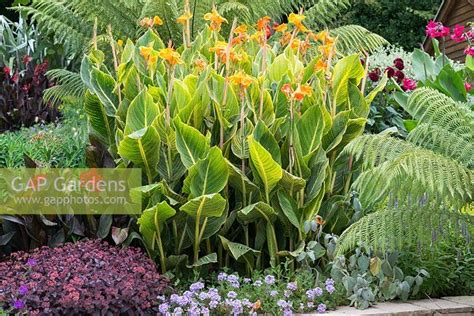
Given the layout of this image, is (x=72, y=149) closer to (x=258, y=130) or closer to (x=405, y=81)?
(x=258, y=130)

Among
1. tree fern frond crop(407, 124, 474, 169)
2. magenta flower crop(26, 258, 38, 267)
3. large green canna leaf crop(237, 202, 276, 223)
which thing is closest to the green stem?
large green canna leaf crop(237, 202, 276, 223)

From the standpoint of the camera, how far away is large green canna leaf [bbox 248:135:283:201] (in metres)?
3.22

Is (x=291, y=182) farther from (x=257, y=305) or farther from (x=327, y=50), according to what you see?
(x=327, y=50)

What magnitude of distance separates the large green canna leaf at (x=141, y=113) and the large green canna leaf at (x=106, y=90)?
386 millimetres

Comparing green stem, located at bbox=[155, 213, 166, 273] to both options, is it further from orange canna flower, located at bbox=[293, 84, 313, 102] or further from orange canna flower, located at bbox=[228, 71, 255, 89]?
orange canna flower, located at bbox=[293, 84, 313, 102]

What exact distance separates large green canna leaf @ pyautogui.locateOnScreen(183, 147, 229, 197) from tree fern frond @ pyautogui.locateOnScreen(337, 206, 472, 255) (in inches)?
25.8

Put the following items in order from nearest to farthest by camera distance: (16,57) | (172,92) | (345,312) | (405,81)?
(345,312) → (172,92) → (405,81) → (16,57)

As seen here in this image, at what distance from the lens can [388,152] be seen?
2764 millimetres

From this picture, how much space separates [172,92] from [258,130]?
1.74 ft

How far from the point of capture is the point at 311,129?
350 centimetres

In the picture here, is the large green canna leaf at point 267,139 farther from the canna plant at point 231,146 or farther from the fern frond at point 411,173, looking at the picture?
the fern frond at point 411,173

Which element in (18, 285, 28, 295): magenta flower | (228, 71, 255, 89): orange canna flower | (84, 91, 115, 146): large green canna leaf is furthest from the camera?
(84, 91, 115, 146): large green canna leaf

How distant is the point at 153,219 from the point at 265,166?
0.58m

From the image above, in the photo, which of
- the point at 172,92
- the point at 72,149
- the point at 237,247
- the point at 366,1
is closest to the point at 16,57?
the point at 72,149
